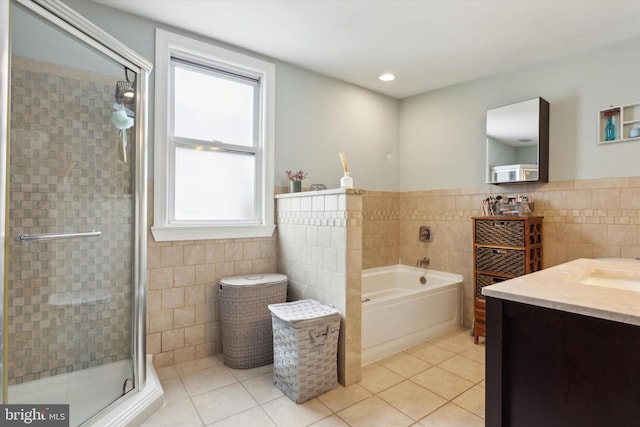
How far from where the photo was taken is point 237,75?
2896 mm

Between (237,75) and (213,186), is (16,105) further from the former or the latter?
(237,75)

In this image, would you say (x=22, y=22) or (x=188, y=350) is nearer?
(x=22, y=22)

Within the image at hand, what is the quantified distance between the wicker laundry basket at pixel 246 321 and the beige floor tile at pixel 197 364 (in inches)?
4.1

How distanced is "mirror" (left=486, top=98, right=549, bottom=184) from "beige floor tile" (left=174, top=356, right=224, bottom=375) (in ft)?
9.51

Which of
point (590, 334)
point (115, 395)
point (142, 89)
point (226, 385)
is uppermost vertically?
point (142, 89)

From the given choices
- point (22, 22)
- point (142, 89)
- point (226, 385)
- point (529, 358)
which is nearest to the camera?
point (529, 358)

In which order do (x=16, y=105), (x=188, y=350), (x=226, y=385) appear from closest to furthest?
(x=16, y=105)
(x=226, y=385)
(x=188, y=350)

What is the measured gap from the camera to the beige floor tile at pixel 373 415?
1827mm

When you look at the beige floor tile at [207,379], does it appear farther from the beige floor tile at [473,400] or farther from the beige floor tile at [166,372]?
the beige floor tile at [473,400]

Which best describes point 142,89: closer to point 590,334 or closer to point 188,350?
point 188,350

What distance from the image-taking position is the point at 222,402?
79.3 inches

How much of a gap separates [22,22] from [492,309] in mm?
2202

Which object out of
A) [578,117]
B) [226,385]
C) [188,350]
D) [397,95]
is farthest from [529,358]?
[397,95]

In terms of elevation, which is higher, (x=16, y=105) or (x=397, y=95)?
(x=397, y=95)
